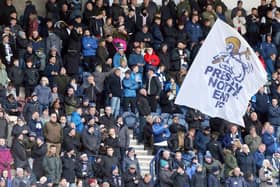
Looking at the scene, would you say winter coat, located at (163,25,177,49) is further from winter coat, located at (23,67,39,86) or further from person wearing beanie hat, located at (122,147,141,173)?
person wearing beanie hat, located at (122,147,141,173)

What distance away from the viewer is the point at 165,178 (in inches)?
1103

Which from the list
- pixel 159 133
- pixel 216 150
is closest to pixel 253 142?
pixel 216 150

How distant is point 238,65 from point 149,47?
6.09m

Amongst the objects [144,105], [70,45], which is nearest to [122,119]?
[144,105]

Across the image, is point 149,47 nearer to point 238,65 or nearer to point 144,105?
point 144,105

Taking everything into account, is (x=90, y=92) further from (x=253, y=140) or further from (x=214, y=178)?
(x=253, y=140)

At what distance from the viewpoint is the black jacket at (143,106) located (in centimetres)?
2998

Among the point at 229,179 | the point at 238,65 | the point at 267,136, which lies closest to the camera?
the point at 238,65

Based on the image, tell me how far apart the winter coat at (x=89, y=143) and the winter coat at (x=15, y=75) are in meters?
2.47

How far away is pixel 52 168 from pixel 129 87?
472cm

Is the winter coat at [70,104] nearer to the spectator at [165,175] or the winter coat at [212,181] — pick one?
the spectator at [165,175]

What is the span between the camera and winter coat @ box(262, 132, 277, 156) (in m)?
30.4

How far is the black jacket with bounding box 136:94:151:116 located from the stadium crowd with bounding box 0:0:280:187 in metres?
0.04

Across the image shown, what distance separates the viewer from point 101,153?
28062 mm
